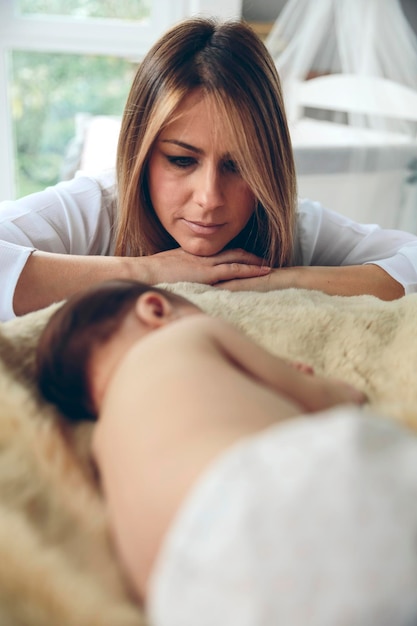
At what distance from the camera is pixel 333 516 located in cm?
40

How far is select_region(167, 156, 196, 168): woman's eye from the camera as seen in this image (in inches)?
43.3

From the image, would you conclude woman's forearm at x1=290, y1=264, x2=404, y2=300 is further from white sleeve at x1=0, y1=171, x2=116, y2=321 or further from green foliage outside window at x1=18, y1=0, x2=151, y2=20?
green foliage outside window at x1=18, y1=0, x2=151, y2=20

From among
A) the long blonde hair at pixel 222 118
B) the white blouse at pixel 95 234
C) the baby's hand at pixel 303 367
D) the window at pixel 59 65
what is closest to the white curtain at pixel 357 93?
the window at pixel 59 65

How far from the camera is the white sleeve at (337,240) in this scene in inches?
53.6

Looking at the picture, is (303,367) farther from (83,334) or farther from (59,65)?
(59,65)

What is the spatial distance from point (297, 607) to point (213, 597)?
54 mm

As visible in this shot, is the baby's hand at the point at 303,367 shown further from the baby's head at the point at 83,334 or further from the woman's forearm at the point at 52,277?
the woman's forearm at the point at 52,277

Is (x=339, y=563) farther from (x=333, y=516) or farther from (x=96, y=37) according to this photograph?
(x=96, y=37)

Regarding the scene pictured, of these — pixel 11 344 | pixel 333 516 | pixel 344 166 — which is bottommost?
pixel 344 166

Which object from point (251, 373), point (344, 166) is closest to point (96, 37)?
point (344, 166)

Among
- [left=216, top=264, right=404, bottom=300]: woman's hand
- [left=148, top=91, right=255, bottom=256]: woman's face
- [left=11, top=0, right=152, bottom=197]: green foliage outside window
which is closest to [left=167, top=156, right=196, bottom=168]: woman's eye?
[left=148, top=91, right=255, bottom=256]: woman's face

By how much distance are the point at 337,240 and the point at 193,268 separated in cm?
47

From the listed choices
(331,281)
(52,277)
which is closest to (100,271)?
(52,277)

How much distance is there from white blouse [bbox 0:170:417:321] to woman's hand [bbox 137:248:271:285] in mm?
197
